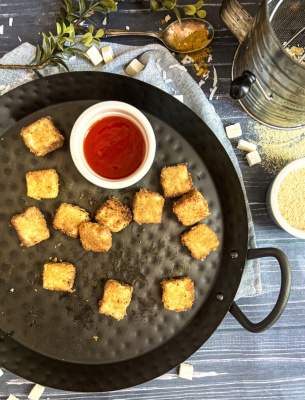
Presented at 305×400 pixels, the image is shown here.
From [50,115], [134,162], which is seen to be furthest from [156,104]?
[50,115]

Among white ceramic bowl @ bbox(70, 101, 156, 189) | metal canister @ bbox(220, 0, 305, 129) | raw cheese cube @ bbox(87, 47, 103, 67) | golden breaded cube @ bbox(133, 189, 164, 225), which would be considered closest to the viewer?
metal canister @ bbox(220, 0, 305, 129)

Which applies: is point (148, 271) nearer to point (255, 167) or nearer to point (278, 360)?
point (255, 167)

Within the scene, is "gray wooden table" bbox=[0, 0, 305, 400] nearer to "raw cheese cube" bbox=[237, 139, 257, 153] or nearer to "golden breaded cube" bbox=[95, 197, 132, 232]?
"raw cheese cube" bbox=[237, 139, 257, 153]

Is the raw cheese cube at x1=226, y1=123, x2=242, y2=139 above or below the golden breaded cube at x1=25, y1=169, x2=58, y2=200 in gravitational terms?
above

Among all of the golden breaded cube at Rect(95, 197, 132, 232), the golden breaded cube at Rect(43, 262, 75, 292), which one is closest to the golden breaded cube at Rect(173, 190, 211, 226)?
the golden breaded cube at Rect(95, 197, 132, 232)

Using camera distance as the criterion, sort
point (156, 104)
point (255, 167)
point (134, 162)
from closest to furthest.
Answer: point (134, 162)
point (156, 104)
point (255, 167)

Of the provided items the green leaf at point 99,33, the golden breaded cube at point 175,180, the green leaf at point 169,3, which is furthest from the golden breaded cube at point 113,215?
the green leaf at point 169,3
